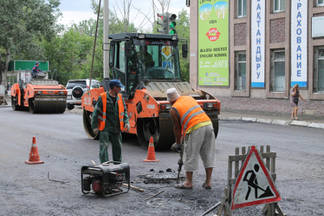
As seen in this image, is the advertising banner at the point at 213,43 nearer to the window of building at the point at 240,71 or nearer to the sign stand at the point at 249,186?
the window of building at the point at 240,71

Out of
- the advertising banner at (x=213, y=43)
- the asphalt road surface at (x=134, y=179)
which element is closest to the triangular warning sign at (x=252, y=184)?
the asphalt road surface at (x=134, y=179)

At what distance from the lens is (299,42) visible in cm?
2395

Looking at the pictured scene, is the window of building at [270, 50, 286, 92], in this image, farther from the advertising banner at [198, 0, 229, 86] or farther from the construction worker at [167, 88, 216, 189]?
the construction worker at [167, 88, 216, 189]

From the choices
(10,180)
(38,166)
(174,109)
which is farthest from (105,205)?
(38,166)

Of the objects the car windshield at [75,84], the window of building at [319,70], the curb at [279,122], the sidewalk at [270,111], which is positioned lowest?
the curb at [279,122]

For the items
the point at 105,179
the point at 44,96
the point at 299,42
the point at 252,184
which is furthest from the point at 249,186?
the point at 44,96

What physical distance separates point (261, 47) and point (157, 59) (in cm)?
1230

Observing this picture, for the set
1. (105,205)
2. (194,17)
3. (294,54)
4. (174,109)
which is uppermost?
(194,17)

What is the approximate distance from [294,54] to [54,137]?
12.5 m

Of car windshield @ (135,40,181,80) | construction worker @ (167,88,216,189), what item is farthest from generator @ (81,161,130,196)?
car windshield @ (135,40,181,80)

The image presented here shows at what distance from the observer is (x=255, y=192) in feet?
19.8

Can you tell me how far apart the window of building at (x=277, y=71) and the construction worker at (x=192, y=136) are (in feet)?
57.8

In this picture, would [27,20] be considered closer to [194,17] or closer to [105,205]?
[194,17]

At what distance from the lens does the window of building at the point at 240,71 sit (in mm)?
27750
